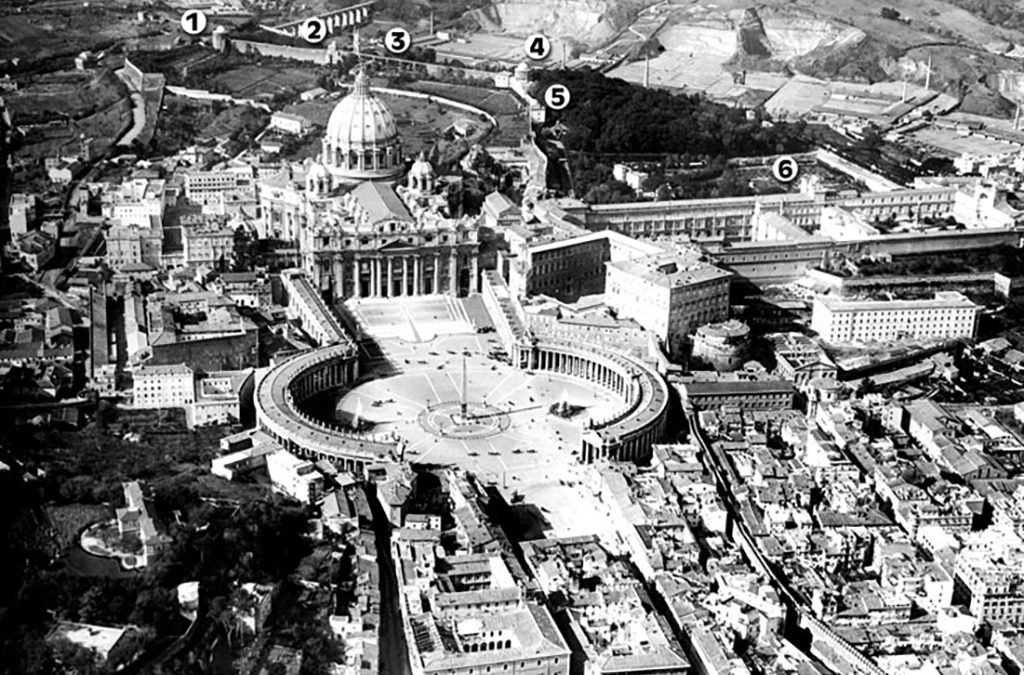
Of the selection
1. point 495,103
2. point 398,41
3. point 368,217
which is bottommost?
point 495,103

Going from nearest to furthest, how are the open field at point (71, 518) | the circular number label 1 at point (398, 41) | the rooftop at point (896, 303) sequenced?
the open field at point (71, 518)
the rooftop at point (896, 303)
the circular number label 1 at point (398, 41)

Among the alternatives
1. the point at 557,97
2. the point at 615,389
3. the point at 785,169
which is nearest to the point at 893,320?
the point at 615,389

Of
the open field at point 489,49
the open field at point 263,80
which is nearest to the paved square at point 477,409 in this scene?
the open field at point 263,80

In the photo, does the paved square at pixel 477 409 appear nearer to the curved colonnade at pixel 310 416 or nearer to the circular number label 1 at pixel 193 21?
the curved colonnade at pixel 310 416

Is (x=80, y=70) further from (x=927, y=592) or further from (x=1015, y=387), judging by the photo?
(x=927, y=592)

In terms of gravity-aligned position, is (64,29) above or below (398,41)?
above

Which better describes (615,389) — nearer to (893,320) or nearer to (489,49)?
(893,320)
